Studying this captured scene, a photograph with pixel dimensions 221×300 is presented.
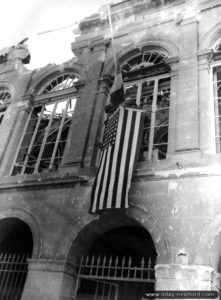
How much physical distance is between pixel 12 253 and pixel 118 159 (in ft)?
15.4

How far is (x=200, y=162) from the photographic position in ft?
23.3

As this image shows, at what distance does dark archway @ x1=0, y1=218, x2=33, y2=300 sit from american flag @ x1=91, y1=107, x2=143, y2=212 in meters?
2.63

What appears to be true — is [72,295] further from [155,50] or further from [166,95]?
[155,50]

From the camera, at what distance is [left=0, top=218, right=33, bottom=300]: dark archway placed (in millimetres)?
8516

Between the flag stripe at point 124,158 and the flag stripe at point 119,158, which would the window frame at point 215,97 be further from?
the flag stripe at point 119,158

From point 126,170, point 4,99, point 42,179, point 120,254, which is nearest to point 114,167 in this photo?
point 126,170

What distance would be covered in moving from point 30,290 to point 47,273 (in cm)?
51

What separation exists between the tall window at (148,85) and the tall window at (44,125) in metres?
1.99

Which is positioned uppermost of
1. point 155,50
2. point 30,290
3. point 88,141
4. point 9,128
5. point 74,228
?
point 155,50

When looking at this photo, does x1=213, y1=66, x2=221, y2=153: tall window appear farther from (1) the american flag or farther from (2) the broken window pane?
(2) the broken window pane

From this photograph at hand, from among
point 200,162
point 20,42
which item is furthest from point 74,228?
point 20,42

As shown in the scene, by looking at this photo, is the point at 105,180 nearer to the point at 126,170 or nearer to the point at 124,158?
the point at 126,170

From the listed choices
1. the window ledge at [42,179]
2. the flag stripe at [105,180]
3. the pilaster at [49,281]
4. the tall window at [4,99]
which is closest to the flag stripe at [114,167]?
the flag stripe at [105,180]

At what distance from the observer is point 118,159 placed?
7.68 metres
